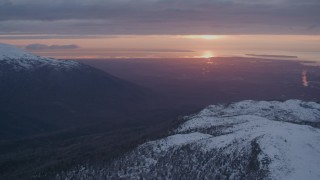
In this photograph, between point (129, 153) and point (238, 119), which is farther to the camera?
point (238, 119)

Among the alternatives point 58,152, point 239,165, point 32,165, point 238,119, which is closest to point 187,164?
point 239,165

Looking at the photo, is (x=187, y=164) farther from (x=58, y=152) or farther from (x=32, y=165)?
(x=58, y=152)

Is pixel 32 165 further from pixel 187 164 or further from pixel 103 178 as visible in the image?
pixel 187 164

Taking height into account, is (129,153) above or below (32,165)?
above

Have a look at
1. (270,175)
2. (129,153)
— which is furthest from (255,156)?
(129,153)

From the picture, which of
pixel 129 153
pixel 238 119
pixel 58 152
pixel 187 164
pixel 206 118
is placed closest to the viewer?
pixel 187 164

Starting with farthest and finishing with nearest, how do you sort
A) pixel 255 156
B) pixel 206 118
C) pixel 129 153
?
1. pixel 206 118
2. pixel 129 153
3. pixel 255 156
